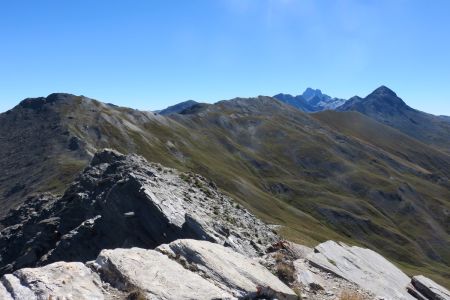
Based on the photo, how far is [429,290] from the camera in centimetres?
3189

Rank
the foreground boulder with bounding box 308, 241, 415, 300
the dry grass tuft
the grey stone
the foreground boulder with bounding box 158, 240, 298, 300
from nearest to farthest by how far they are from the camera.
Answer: the foreground boulder with bounding box 158, 240, 298, 300 < the dry grass tuft < the grey stone < the foreground boulder with bounding box 308, 241, 415, 300

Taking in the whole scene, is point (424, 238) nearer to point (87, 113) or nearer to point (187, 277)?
point (87, 113)

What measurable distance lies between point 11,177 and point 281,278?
13364 cm

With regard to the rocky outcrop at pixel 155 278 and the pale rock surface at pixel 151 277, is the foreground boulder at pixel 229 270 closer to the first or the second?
the rocky outcrop at pixel 155 278

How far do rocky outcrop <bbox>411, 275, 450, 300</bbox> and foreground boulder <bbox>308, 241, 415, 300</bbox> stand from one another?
750mm

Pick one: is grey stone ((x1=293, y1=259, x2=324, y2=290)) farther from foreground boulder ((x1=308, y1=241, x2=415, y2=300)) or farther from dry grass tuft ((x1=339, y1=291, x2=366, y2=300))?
foreground boulder ((x1=308, y1=241, x2=415, y2=300))

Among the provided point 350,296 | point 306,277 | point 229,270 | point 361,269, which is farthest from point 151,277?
point 361,269

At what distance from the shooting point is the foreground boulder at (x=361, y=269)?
26555 millimetres

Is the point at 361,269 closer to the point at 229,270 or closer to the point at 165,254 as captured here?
the point at 229,270

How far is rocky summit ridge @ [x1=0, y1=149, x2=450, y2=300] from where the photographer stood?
17.2 metres

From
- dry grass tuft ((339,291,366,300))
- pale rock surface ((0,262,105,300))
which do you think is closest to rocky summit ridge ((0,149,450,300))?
pale rock surface ((0,262,105,300))

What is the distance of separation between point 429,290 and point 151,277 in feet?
73.1

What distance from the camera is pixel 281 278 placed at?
73.1ft

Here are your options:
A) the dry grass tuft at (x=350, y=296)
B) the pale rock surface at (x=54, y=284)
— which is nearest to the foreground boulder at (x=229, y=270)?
the dry grass tuft at (x=350, y=296)
